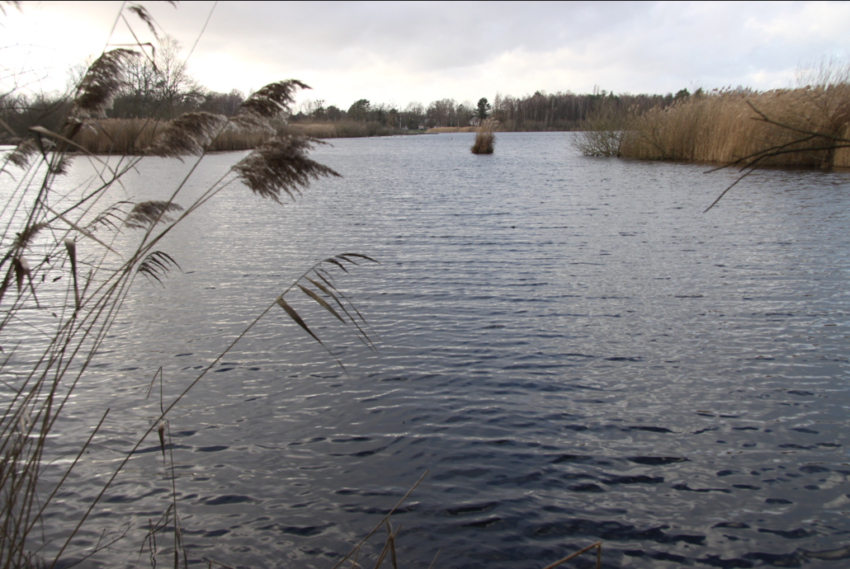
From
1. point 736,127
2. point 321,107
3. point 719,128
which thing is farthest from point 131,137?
point 321,107

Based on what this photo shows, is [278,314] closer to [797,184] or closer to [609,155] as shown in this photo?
[797,184]

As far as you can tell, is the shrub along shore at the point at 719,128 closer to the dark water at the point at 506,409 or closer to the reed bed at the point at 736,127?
the reed bed at the point at 736,127

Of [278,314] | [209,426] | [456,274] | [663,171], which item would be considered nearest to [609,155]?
[663,171]

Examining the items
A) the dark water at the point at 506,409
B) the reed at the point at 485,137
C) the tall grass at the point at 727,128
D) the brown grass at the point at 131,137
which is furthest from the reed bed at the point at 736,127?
the brown grass at the point at 131,137

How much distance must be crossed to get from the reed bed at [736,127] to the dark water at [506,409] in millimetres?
11597

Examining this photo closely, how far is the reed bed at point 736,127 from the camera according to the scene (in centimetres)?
1816

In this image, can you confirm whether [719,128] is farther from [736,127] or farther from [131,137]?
[131,137]

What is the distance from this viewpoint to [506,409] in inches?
156

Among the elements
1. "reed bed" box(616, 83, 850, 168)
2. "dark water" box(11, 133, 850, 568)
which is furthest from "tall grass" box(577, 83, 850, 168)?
"dark water" box(11, 133, 850, 568)

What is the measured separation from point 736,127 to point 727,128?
76cm

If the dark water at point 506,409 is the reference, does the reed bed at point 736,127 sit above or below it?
above

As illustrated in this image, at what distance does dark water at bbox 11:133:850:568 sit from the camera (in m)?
2.75

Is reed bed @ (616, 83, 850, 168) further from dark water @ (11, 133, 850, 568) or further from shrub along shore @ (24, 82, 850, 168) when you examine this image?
dark water @ (11, 133, 850, 568)

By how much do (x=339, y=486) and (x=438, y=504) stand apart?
59cm
